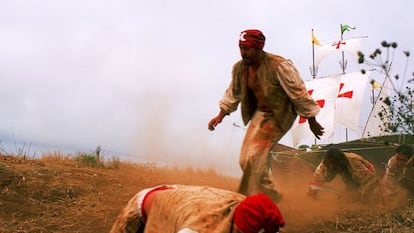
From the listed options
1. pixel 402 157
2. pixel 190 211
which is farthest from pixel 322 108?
pixel 190 211

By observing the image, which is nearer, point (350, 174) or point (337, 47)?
point (350, 174)

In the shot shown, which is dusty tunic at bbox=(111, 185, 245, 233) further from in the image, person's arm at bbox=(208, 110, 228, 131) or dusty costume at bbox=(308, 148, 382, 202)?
dusty costume at bbox=(308, 148, 382, 202)

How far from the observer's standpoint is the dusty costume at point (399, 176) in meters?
7.06

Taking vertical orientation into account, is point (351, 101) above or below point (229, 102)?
below

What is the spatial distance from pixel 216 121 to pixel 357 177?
246 centimetres

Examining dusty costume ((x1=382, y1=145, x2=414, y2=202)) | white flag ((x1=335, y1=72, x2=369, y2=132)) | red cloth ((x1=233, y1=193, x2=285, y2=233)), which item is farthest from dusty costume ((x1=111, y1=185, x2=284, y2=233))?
white flag ((x1=335, y1=72, x2=369, y2=132))

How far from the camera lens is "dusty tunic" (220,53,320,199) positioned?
5613 millimetres

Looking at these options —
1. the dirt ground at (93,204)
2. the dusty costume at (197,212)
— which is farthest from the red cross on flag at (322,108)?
the dusty costume at (197,212)

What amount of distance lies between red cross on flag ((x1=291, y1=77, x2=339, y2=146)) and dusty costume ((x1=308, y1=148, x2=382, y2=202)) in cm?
3102

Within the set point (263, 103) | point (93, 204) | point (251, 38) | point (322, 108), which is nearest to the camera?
point (251, 38)

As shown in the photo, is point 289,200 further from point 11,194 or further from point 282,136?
point 11,194

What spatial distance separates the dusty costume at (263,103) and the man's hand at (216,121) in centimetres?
25

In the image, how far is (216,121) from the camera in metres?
6.14

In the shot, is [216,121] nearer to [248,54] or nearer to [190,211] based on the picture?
[248,54]
